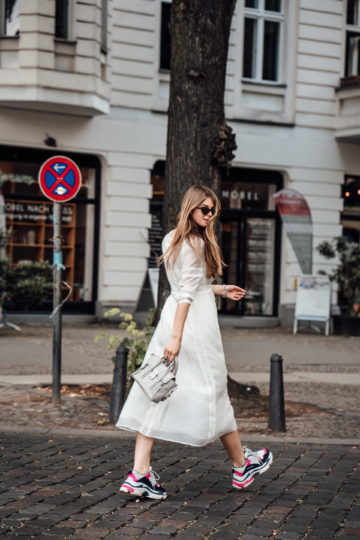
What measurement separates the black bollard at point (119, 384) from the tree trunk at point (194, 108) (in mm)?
1229

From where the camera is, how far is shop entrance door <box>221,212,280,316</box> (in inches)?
794

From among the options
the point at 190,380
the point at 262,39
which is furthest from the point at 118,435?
the point at 262,39

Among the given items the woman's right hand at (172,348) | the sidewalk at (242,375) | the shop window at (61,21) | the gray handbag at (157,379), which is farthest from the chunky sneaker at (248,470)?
the shop window at (61,21)

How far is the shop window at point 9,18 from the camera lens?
16.9 metres

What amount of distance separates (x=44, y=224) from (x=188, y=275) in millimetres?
13512

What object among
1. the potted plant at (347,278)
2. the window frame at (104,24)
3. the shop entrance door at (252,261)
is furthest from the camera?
the shop entrance door at (252,261)

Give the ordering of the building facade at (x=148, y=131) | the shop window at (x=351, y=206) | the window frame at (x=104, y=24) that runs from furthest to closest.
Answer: the shop window at (x=351, y=206) → the window frame at (x=104, y=24) → the building facade at (x=148, y=131)

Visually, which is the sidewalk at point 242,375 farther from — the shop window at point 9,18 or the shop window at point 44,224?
the shop window at point 9,18

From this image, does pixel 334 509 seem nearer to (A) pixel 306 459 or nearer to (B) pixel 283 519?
(B) pixel 283 519

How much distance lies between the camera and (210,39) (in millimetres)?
8859

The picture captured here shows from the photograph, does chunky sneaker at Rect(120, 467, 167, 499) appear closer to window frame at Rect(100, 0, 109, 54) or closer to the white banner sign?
the white banner sign

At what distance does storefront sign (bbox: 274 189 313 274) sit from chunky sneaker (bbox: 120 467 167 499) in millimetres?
14971

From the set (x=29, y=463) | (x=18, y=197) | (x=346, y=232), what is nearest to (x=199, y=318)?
(x=29, y=463)

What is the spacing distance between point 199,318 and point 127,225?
13.4m
